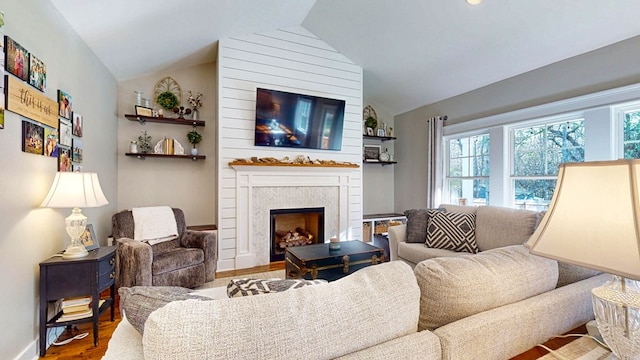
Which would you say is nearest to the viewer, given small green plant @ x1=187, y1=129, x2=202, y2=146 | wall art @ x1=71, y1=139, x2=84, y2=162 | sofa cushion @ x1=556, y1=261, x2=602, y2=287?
sofa cushion @ x1=556, y1=261, x2=602, y2=287

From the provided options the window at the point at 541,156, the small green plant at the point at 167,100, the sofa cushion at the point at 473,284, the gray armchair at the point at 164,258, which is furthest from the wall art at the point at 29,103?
the window at the point at 541,156

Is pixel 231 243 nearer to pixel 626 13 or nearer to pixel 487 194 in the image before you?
pixel 487 194

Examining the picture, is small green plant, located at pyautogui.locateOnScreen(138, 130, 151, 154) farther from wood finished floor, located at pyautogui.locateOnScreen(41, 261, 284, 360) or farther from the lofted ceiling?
wood finished floor, located at pyautogui.locateOnScreen(41, 261, 284, 360)

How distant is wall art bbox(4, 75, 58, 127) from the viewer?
1638 mm

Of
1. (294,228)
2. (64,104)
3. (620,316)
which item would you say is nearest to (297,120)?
(294,228)

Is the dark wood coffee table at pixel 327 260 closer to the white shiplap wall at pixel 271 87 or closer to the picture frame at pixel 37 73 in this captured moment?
the white shiplap wall at pixel 271 87

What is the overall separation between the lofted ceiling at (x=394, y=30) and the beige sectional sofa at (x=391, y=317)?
8.46ft

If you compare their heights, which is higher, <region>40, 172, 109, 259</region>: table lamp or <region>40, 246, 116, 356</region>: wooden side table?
<region>40, 172, 109, 259</region>: table lamp

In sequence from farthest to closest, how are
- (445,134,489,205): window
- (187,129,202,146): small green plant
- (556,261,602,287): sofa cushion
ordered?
(445,134,489,205): window, (187,129,202,146): small green plant, (556,261,602,287): sofa cushion

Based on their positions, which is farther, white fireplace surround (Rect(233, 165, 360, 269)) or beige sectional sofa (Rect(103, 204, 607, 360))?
white fireplace surround (Rect(233, 165, 360, 269))

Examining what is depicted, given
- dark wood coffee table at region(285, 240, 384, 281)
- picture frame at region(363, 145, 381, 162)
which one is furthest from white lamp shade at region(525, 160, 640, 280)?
picture frame at region(363, 145, 381, 162)

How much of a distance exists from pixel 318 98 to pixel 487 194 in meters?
2.69

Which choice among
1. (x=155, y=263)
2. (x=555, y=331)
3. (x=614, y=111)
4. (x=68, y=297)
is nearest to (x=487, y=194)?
(x=614, y=111)

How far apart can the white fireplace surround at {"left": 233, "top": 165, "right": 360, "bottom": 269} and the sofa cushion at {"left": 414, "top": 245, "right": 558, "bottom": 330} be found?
3007 mm
